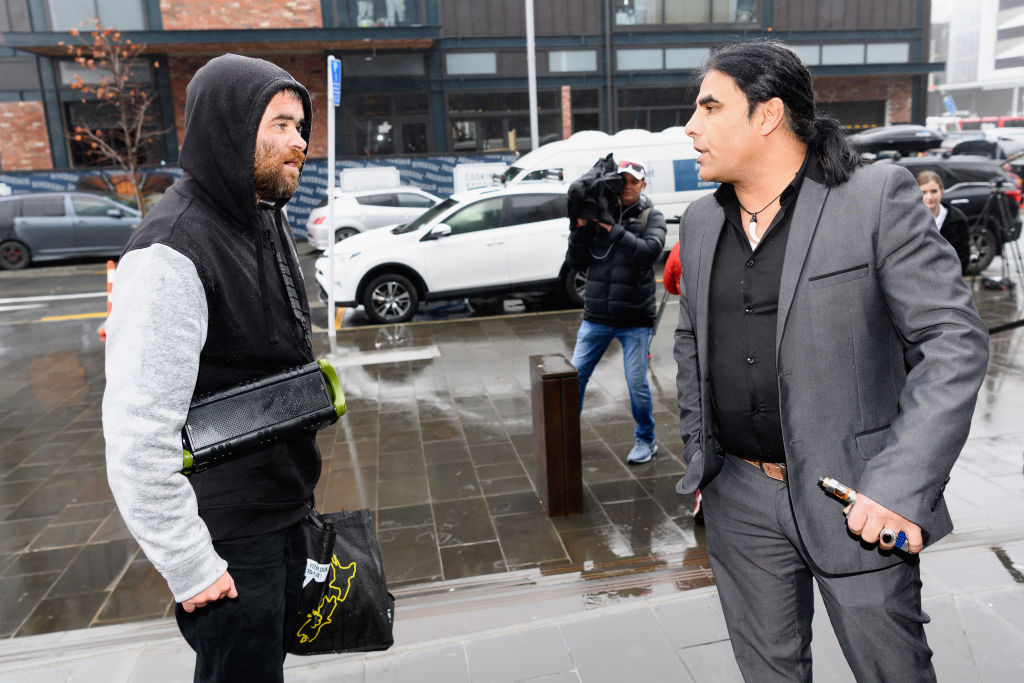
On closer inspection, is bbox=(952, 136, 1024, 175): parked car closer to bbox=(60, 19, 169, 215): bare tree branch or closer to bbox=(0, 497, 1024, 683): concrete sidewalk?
bbox=(60, 19, 169, 215): bare tree branch

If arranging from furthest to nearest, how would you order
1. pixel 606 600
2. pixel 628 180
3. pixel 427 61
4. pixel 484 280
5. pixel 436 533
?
1. pixel 427 61
2. pixel 484 280
3. pixel 628 180
4. pixel 436 533
5. pixel 606 600

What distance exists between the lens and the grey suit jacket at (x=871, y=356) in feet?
5.90

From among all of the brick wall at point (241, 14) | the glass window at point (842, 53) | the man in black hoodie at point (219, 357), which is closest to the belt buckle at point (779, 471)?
the man in black hoodie at point (219, 357)

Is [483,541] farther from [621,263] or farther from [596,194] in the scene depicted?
[596,194]

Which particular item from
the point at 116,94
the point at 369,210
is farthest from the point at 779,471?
the point at 116,94

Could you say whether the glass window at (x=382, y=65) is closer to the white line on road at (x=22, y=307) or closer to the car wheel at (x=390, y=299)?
the white line on road at (x=22, y=307)

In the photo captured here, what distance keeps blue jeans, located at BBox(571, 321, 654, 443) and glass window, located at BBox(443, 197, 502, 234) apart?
517cm

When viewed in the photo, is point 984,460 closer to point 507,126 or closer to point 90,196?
point 90,196

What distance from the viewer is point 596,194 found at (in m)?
4.86

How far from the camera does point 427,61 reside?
22.2 meters

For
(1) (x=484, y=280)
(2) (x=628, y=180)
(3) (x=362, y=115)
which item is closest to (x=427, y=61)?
(3) (x=362, y=115)

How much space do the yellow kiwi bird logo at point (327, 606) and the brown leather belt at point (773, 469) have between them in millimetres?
1193

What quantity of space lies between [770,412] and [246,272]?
1430mm

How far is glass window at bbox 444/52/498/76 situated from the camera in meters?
22.2
